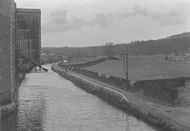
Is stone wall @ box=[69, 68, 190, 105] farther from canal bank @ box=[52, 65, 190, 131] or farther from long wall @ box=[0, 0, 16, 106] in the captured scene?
long wall @ box=[0, 0, 16, 106]

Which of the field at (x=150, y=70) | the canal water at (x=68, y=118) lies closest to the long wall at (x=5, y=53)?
the canal water at (x=68, y=118)

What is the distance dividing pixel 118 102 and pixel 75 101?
6.25m

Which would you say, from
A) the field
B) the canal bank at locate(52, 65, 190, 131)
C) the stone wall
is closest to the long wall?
the canal bank at locate(52, 65, 190, 131)

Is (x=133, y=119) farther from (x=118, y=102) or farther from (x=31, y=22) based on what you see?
(x=31, y=22)

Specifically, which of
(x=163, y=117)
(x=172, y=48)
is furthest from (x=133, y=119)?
(x=172, y=48)

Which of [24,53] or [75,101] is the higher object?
[24,53]

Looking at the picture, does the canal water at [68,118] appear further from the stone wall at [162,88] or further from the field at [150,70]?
the field at [150,70]

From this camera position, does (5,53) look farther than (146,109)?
Yes

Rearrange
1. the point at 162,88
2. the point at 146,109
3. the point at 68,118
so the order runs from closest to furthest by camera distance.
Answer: the point at 146,109, the point at 68,118, the point at 162,88

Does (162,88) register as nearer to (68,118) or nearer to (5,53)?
(68,118)

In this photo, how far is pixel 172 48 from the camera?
17112 centimetres

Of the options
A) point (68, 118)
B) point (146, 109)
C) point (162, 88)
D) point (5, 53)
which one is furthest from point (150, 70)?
point (5, 53)

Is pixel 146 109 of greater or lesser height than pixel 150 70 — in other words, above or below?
below

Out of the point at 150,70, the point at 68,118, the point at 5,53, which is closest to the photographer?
the point at 68,118
